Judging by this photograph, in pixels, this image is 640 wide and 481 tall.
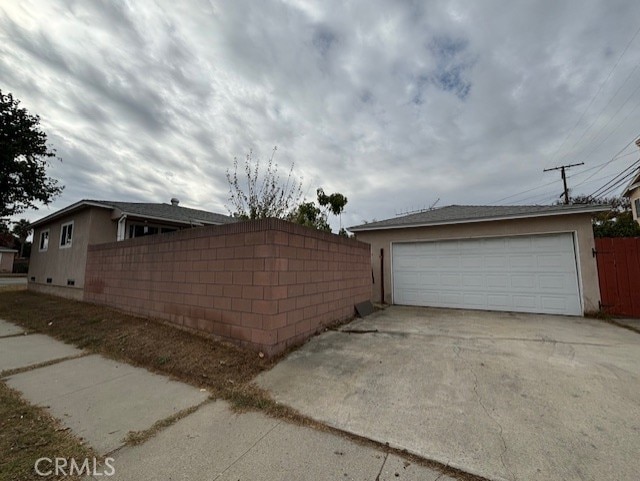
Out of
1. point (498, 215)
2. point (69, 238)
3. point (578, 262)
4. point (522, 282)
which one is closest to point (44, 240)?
point (69, 238)

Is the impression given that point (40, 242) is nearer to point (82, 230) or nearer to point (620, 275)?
point (82, 230)

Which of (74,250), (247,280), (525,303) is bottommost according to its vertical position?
(525,303)

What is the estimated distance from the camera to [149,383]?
135 inches

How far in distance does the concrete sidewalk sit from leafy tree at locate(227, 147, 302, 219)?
6187 millimetres

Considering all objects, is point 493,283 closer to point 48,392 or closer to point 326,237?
point 326,237

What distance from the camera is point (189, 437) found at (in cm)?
232

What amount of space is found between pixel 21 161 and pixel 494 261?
19545 mm

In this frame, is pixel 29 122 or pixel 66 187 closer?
pixel 29 122

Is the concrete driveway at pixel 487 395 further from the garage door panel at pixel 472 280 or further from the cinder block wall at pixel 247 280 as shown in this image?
the garage door panel at pixel 472 280

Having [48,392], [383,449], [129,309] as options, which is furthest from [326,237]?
[129,309]

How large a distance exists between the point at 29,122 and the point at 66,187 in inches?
130

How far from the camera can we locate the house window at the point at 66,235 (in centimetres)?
1129

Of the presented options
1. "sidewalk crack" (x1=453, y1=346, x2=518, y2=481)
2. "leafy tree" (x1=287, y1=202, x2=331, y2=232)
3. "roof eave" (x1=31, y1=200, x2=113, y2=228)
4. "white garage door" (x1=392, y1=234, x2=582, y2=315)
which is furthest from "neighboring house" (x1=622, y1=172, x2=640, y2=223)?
"roof eave" (x1=31, y1=200, x2=113, y2=228)

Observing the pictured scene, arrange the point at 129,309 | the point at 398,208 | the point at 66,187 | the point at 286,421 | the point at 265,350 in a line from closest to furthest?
the point at 286,421, the point at 265,350, the point at 129,309, the point at 66,187, the point at 398,208
